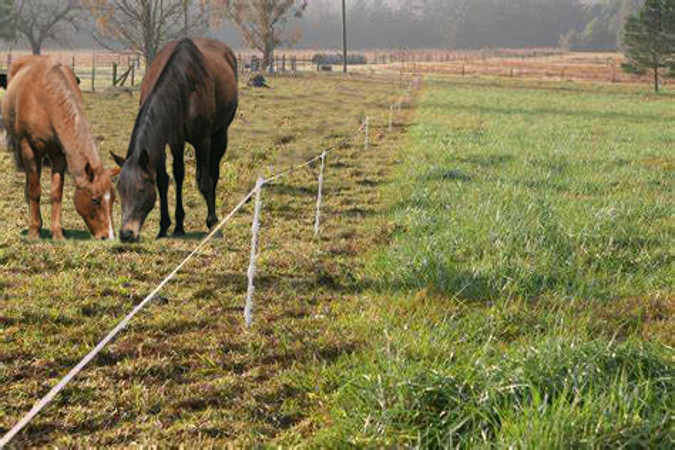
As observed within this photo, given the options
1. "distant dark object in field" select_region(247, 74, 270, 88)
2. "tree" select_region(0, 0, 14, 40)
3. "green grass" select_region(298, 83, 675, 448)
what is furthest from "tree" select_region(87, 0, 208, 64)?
"tree" select_region(0, 0, 14, 40)

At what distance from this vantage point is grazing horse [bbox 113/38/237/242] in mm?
6102

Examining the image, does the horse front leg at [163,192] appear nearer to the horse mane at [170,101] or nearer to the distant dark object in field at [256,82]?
the horse mane at [170,101]

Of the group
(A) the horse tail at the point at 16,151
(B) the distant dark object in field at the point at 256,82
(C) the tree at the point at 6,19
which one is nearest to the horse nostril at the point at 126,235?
(A) the horse tail at the point at 16,151

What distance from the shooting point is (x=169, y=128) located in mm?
6855

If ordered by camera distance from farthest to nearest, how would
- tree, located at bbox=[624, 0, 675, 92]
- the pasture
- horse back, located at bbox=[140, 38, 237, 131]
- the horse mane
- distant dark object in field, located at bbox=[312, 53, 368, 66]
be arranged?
distant dark object in field, located at bbox=[312, 53, 368, 66] → tree, located at bbox=[624, 0, 675, 92] → horse back, located at bbox=[140, 38, 237, 131] → the horse mane → the pasture

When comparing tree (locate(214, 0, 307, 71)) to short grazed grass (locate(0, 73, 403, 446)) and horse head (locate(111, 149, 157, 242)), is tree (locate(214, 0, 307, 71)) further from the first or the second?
horse head (locate(111, 149, 157, 242))

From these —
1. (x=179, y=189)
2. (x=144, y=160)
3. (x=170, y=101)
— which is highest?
(x=170, y=101)

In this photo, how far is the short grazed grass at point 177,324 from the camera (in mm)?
3477

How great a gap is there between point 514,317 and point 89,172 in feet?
14.9

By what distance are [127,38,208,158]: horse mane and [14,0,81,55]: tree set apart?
65522mm

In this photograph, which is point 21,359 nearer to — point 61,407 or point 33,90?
point 61,407

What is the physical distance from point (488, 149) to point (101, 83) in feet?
109

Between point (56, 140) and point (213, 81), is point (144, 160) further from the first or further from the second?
point (213, 81)

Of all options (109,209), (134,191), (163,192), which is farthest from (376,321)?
(163,192)
